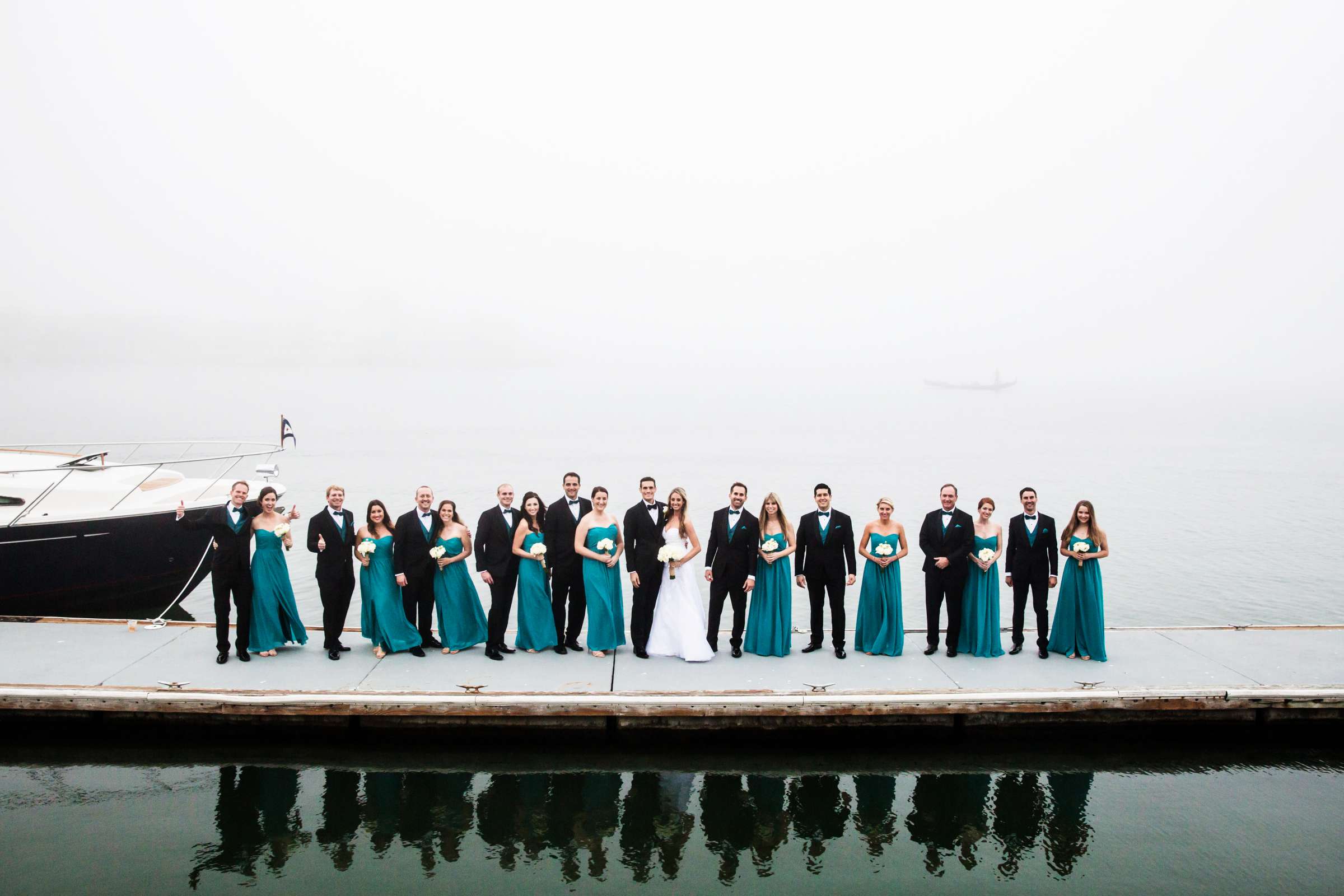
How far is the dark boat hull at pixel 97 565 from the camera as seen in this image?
13391mm

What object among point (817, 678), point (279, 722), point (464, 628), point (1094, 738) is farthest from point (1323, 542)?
point (279, 722)

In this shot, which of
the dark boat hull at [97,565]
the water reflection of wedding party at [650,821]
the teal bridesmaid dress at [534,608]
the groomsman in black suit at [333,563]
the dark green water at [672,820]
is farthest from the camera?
the dark boat hull at [97,565]

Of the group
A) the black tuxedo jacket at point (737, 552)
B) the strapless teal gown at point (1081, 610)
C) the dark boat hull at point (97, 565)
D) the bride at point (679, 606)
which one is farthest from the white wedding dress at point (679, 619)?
the dark boat hull at point (97, 565)

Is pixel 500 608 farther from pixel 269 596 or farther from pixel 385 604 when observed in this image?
pixel 269 596

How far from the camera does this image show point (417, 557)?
7949mm

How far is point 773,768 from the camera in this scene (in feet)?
23.8

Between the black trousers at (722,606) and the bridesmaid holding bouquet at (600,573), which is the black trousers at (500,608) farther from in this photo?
the black trousers at (722,606)

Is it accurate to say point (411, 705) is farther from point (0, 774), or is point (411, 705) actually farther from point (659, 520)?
point (0, 774)

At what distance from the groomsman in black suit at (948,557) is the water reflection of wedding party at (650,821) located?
1.42m

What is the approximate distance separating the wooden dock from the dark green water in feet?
1.21

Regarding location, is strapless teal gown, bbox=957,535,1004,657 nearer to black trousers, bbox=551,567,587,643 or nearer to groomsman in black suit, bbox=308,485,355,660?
black trousers, bbox=551,567,587,643

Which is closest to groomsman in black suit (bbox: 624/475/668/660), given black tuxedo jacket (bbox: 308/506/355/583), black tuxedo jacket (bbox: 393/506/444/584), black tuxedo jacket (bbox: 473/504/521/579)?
black tuxedo jacket (bbox: 473/504/521/579)

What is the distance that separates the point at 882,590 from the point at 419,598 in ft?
14.3

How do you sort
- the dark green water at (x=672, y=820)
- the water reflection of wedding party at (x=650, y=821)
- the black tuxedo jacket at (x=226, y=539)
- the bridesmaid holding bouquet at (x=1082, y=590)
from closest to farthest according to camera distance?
1. the dark green water at (x=672, y=820)
2. the water reflection of wedding party at (x=650, y=821)
3. the black tuxedo jacket at (x=226, y=539)
4. the bridesmaid holding bouquet at (x=1082, y=590)
